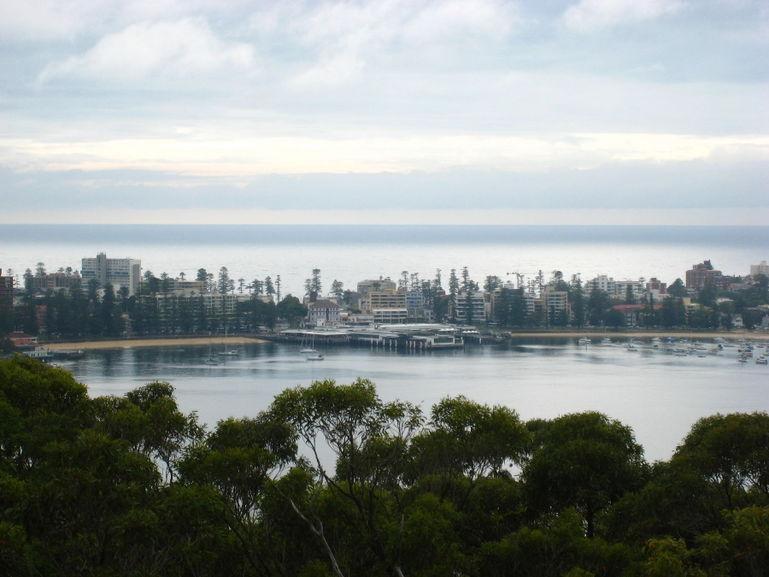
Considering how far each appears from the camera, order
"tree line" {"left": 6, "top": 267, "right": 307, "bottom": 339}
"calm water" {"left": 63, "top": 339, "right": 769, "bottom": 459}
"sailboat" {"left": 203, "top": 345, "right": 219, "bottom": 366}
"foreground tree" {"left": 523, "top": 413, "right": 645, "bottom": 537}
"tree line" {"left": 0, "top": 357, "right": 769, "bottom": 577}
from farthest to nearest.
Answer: "tree line" {"left": 6, "top": 267, "right": 307, "bottom": 339} < "sailboat" {"left": 203, "top": 345, "right": 219, "bottom": 366} < "calm water" {"left": 63, "top": 339, "right": 769, "bottom": 459} < "foreground tree" {"left": 523, "top": 413, "right": 645, "bottom": 537} < "tree line" {"left": 0, "top": 357, "right": 769, "bottom": 577}

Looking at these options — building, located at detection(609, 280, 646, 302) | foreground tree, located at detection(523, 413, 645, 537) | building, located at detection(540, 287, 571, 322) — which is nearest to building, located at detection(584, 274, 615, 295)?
building, located at detection(609, 280, 646, 302)

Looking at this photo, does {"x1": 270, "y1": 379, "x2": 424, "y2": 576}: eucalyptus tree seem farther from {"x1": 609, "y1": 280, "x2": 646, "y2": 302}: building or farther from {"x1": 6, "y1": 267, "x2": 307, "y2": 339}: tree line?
{"x1": 609, "y1": 280, "x2": 646, "y2": 302}: building

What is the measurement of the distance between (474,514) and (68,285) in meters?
31.9

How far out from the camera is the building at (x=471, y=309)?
3384cm

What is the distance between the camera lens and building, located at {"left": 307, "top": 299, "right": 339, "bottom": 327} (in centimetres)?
3334

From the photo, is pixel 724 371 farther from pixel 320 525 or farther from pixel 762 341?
pixel 320 525

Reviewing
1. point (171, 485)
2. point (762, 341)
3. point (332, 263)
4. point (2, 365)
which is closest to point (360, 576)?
point (171, 485)

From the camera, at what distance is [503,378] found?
21.1 metres

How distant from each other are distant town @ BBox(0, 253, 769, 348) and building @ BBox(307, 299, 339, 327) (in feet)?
0.10

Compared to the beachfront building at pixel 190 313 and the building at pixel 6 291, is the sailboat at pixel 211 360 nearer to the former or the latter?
the beachfront building at pixel 190 313

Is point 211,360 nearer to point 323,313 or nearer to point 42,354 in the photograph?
point 42,354

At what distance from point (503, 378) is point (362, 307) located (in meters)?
15.7

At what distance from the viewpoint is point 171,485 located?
6.05 metres

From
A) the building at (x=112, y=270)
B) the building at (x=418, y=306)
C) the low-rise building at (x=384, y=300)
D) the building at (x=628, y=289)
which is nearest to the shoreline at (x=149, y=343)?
the low-rise building at (x=384, y=300)
